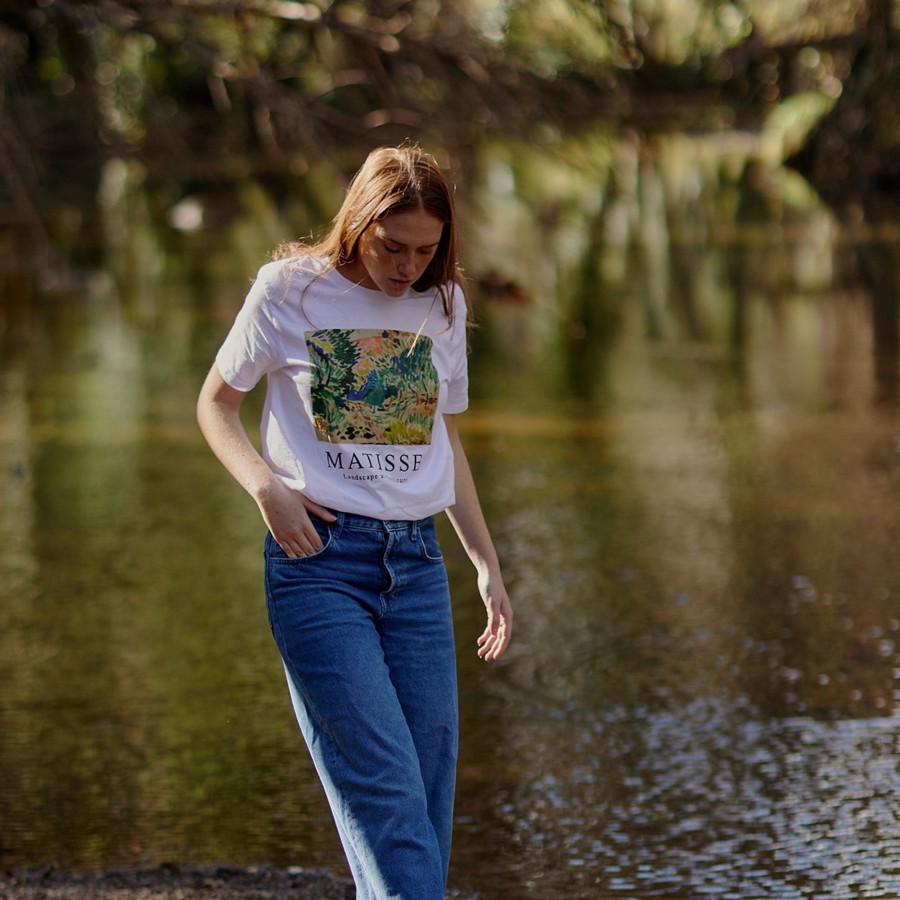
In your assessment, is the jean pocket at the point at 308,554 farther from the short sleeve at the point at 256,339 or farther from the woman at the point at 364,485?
the short sleeve at the point at 256,339

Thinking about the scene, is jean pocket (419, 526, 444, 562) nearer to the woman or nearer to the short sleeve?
the woman

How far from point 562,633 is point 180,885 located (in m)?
2.43

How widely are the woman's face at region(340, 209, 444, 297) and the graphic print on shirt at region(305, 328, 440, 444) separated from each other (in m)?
0.11

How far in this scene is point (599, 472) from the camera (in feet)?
27.8

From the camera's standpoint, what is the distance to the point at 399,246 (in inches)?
118

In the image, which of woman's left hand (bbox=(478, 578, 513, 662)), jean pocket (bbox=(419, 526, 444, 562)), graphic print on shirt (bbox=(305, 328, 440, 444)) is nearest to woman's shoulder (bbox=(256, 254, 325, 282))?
graphic print on shirt (bbox=(305, 328, 440, 444))

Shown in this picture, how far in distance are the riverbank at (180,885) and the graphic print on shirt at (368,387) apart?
48.7 inches

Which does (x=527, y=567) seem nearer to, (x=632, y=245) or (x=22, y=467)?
(x=22, y=467)

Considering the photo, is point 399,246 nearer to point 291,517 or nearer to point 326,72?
point 291,517

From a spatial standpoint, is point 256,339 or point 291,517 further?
point 256,339

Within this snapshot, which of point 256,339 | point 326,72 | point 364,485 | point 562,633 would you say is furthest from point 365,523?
point 326,72

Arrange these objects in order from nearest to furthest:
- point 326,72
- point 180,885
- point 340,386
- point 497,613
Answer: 1. point 340,386
2. point 497,613
3. point 180,885
4. point 326,72

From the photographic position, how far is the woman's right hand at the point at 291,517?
2938 millimetres

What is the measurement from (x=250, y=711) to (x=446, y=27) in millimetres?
3885
